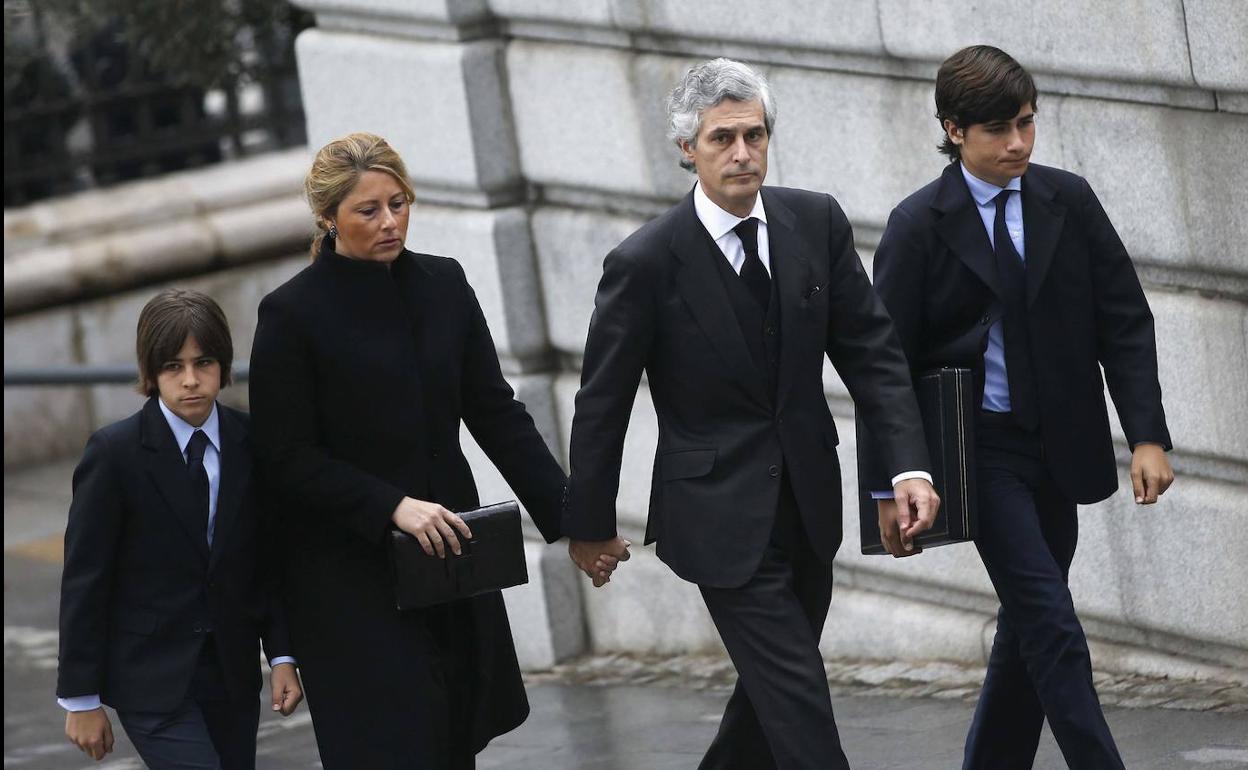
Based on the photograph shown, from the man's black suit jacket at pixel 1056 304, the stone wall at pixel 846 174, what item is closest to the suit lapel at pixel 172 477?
the man's black suit jacket at pixel 1056 304

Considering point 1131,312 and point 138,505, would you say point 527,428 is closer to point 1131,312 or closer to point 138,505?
point 138,505

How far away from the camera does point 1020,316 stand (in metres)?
5.30

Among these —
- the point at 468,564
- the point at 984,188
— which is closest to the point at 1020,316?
the point at 984,188

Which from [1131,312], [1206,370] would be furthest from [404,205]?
[1206,370]

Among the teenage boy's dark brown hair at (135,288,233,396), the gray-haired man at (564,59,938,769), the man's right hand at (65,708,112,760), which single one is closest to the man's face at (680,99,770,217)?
the gray-haired man at (564,59,938,769)

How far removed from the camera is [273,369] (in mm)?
5156

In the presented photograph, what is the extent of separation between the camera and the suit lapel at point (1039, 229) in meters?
5.29

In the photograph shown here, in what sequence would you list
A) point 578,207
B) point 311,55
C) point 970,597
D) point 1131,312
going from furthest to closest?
point 311,55 → point 578,207 → point 970,597 → point 1131,312

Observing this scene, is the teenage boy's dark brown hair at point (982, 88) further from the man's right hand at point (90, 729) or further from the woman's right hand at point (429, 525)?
the man's right hand at point (90, 729)

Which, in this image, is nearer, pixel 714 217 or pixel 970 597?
pixel 714 217

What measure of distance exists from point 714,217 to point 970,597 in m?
2.67

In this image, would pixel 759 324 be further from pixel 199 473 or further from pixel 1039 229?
pixel 199 473

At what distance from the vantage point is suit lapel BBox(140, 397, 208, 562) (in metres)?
5.35

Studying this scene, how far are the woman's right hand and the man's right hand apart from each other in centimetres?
86
